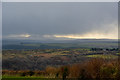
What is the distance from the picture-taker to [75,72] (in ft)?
42.0

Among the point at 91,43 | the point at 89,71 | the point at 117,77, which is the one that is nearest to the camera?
the point at 117,77

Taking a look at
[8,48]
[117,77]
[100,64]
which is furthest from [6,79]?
[8,48]

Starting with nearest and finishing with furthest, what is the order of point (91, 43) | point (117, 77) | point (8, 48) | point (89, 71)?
point (117, 77), point (89, 71), point (8, 48), point (91, 43)

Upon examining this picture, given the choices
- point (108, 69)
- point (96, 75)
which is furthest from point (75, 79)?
point (108, 69)

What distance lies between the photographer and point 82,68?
12789mm

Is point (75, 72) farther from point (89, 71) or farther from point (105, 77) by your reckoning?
point (105, 77)

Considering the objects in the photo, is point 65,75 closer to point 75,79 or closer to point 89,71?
point 75,79

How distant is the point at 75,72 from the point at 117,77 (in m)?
3.26

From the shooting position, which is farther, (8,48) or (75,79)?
(8,48)

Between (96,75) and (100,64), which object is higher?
(100,64)

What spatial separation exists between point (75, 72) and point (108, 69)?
2631 mm

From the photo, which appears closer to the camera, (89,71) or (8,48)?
(89,71)

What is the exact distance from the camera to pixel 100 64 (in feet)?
40.6

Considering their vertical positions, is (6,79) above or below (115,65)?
below
